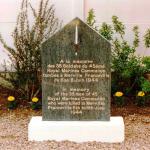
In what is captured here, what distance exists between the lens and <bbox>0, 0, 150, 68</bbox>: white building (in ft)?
30.6

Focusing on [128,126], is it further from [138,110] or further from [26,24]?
[26,24]

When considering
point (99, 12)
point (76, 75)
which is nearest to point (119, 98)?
point (99, 12)

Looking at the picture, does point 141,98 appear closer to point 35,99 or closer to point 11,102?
point 35,99

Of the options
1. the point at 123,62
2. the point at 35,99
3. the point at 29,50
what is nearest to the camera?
the point at 35,99

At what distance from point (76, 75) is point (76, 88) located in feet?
0.49

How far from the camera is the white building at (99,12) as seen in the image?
9.34m

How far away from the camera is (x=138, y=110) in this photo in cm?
847

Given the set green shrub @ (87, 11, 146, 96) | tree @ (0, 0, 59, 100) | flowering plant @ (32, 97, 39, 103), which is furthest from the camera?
green shrub @ (87, 11, 146, 96)

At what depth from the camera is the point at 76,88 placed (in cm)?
703

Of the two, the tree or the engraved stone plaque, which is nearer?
the engraved stone plaque

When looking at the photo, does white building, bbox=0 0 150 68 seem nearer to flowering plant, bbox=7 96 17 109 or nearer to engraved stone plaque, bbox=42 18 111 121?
flowering plant, bbox=7 96 17 109

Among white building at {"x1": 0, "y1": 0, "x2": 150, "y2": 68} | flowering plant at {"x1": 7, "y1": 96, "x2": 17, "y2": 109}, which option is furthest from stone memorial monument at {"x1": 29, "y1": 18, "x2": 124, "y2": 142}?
white building at {"x1": 0, "y1": 0, "x2": 150, "y2": 68}

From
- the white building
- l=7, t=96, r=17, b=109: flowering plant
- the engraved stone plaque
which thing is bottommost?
l=7, t=96, r=17, b=109: flowering plant

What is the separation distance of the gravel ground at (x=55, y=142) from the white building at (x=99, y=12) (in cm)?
150
